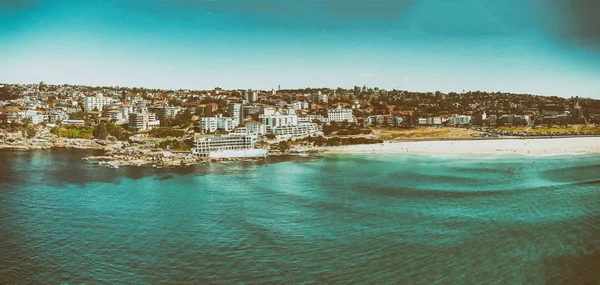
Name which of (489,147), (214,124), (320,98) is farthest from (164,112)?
(489,147)

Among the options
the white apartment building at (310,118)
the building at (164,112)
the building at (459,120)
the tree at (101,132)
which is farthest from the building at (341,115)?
the tree at (101,132)

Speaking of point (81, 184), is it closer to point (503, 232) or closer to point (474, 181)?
point (503, 232)

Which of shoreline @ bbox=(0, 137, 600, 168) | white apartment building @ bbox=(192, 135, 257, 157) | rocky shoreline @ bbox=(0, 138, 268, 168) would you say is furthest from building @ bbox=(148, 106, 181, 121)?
white apartment building @ bbox=(192, 135, 257, 157)

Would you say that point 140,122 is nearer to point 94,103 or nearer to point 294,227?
point 94,103

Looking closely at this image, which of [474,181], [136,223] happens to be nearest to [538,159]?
[474,181]

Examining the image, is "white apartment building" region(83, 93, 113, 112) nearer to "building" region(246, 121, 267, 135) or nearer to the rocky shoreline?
the rocky shoreline

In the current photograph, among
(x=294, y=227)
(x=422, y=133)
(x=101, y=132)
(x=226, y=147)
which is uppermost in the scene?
(x=101, y=132)

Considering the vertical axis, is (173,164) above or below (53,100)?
below
